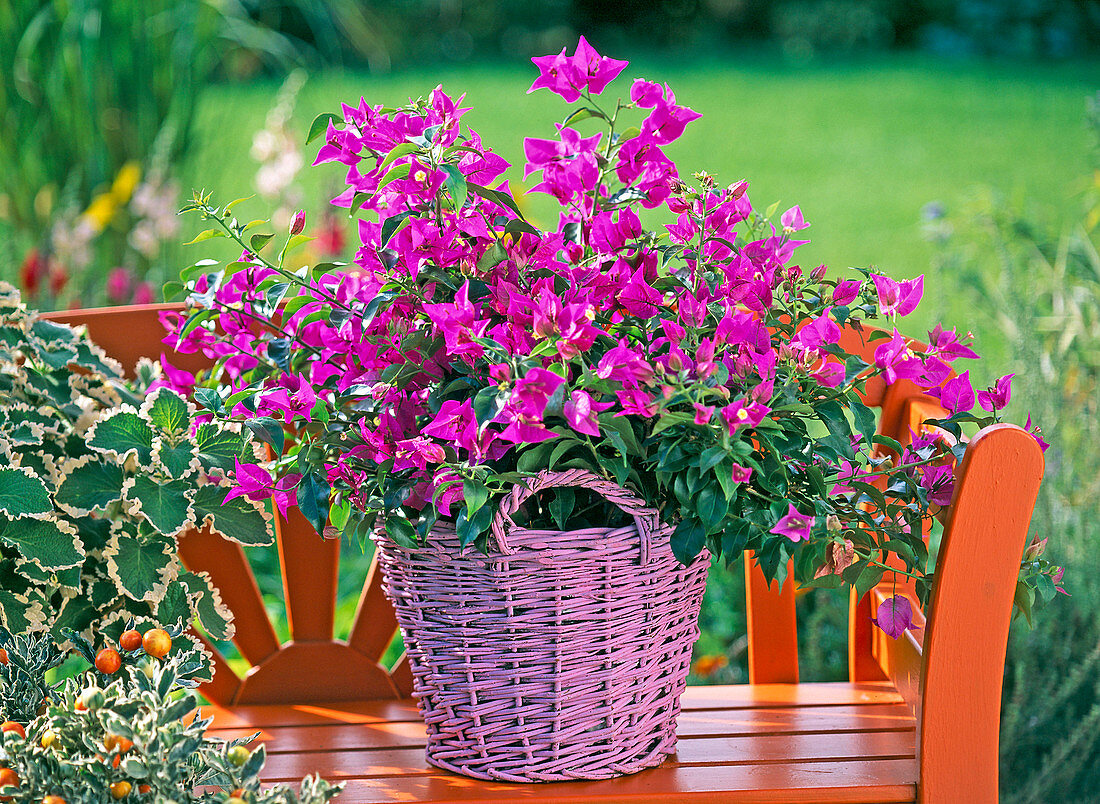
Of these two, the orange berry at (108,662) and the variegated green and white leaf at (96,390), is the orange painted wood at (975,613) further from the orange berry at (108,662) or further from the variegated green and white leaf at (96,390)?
the variegated green and white leaf at (96,390)

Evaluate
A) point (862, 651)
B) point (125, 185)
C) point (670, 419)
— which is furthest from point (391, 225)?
point (125, 185)

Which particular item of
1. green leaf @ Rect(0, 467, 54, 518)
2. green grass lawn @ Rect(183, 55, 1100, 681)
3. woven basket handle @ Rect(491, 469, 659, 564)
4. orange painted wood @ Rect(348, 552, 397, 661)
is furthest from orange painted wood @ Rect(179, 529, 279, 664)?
green grass lawn @ Rect(183, 55, 1100, 681)

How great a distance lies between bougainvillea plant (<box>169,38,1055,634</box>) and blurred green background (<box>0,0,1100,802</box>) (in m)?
0.18

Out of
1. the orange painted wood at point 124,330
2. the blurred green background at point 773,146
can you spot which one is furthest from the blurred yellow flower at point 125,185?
the orange painted wood at point 124,330

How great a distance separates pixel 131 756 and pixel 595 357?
508 mm

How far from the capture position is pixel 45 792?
0.89 metres

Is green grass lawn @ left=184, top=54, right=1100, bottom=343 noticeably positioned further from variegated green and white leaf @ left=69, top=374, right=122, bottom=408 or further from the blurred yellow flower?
variegated green and white leaf @ left=69, top=374, right=122, bottom=408

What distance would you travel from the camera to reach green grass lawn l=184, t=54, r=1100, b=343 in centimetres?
443

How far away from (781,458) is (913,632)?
44cm

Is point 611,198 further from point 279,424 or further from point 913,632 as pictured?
point 913,632

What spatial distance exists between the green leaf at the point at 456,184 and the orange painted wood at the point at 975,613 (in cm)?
48

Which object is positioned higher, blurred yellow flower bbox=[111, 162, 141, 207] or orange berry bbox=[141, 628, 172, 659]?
blurred yellow flower bbox=[111, 162, 141, 207]

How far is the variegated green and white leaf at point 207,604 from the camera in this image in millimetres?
1201

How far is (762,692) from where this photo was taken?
134cm
